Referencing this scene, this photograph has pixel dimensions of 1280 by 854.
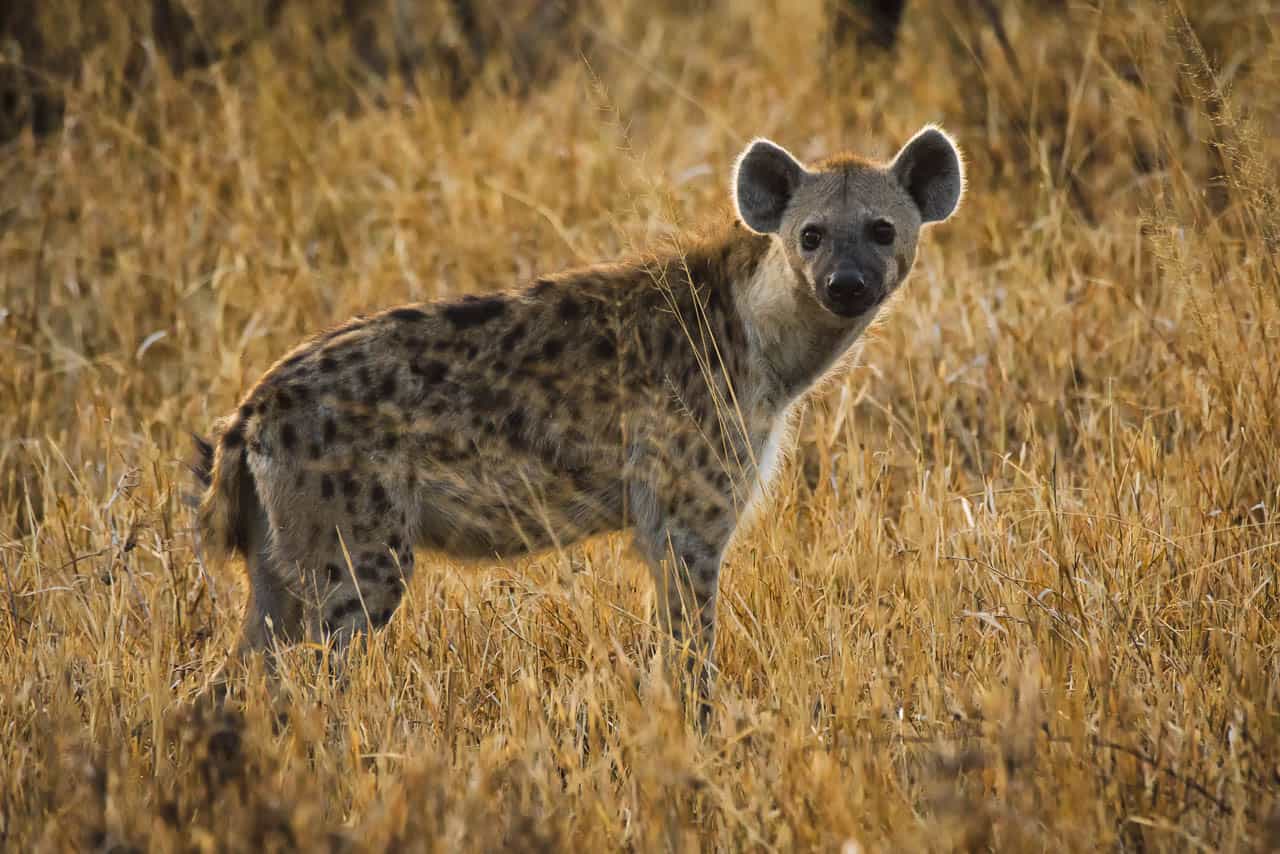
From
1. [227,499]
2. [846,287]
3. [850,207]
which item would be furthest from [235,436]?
[850,207]

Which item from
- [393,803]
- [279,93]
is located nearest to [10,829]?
[393,803]

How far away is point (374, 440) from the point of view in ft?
11.4

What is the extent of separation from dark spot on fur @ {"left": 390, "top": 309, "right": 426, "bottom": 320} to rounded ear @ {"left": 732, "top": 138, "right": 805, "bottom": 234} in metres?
0.86

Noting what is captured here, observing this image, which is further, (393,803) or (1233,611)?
(1233,611)

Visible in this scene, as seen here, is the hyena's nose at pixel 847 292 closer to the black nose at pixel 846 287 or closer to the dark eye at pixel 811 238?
the black nose at pixel 846 287

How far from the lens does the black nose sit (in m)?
3.73

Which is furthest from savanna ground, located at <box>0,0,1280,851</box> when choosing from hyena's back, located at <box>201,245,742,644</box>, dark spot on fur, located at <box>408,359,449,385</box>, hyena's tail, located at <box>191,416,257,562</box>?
dark spot on fur, located at <box>408,359,449,385</box>

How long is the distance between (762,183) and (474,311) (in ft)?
2.73

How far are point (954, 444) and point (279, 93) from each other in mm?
3944

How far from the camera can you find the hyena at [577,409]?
3455mm

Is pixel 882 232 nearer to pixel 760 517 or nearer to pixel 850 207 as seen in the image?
pixel 850 207

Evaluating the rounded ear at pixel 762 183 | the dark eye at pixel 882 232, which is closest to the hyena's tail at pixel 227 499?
the rounded ear at pixel 762 183

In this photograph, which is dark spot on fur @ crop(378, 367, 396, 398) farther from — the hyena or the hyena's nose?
the hyena's nose

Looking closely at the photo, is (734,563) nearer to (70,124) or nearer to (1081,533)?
(1081,533)
